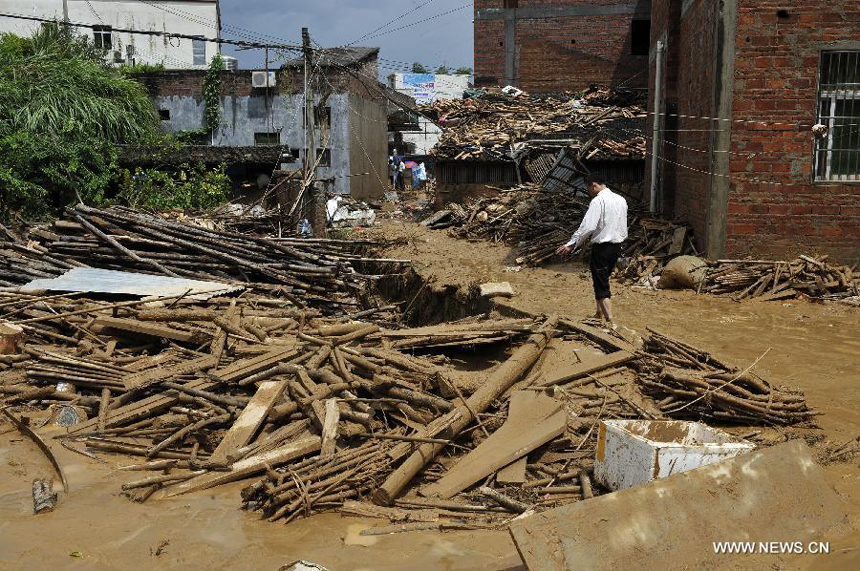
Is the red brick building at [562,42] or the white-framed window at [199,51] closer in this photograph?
the red brick building at [562,42]

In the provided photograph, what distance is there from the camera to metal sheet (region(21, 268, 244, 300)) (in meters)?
9.41

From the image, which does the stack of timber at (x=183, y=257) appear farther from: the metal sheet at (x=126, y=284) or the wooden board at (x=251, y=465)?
the wooden board at (x=251, y=465)

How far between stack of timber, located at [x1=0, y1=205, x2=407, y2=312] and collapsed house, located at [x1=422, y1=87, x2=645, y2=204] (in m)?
9.29

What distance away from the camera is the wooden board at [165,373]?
6.64 m

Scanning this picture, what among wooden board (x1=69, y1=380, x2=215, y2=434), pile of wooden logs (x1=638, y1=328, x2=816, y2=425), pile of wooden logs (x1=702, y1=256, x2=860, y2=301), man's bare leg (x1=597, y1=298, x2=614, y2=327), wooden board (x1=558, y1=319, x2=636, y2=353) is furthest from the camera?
pile of wooden logs (x1=702, y1=256, x2=860, y2=301)

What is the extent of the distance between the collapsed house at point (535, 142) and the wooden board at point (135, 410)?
13.9 m

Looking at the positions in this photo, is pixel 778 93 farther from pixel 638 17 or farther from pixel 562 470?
pixel 638 17

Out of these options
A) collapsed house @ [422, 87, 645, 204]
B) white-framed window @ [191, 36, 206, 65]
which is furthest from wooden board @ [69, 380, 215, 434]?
white-framed window @ [191, 36, 206, 65]

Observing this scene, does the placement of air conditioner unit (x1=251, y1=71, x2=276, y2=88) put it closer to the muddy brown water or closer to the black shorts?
the black shorts

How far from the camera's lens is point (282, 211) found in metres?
16.1

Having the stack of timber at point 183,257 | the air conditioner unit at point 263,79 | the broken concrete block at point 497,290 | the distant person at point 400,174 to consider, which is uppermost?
the air conditioner unit at point 263,79

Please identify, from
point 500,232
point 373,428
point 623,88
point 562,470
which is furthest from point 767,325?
point 623,88

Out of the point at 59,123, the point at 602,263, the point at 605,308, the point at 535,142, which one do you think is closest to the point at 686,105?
the point at 602,263

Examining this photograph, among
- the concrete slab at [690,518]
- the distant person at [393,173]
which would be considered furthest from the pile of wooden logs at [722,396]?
the distant person at [393,173]
